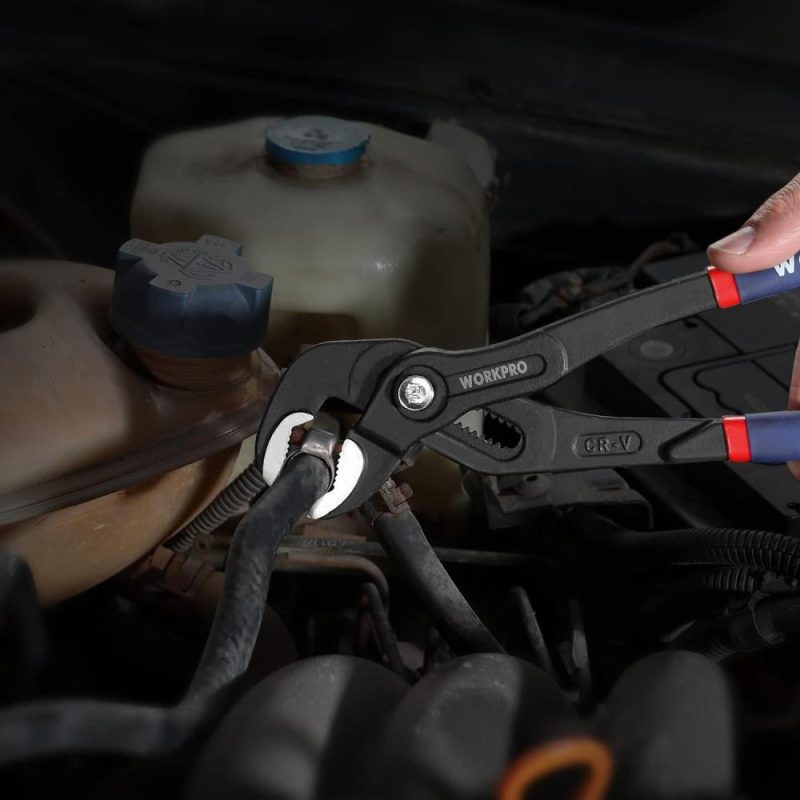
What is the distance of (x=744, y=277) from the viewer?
63 centimetres

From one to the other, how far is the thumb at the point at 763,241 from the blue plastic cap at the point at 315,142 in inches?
14.5

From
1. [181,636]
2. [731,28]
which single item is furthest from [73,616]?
[731,28]

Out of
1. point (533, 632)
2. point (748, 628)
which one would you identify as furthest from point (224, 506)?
point (748, 628)

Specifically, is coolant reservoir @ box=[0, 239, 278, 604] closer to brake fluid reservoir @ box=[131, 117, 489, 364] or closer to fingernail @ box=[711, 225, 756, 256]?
brake fluid reservoir @ box=[131, 117, 489, 364]

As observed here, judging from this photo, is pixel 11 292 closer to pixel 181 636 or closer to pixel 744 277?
pixel 181 636

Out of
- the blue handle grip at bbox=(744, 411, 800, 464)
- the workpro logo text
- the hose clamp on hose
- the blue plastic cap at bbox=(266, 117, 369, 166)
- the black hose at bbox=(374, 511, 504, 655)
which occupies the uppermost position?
the workpro logo text

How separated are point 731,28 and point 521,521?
66 cm

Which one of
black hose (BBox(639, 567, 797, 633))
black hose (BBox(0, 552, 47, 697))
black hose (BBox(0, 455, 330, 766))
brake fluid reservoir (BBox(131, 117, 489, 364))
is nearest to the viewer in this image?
black hose (BBox(0, 455, 330, 766))

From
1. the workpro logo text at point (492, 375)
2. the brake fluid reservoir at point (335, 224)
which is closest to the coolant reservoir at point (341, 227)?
the brake fluid reservoir at point (335, 224)

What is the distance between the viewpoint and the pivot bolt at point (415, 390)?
0.61 metres

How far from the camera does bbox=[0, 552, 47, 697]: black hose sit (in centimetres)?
54

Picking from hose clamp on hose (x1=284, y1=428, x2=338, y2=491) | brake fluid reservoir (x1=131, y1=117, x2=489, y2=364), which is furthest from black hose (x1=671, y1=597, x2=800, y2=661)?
brake fluid reservoir (x1=131, y1=117, x2=489, y2=364)

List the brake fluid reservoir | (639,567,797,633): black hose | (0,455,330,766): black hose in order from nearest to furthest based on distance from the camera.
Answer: (0,455,330,766): black hose, (639,567,797,633): black hose, the brake fluid reservoir

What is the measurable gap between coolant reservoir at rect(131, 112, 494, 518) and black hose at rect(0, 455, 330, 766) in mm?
241
